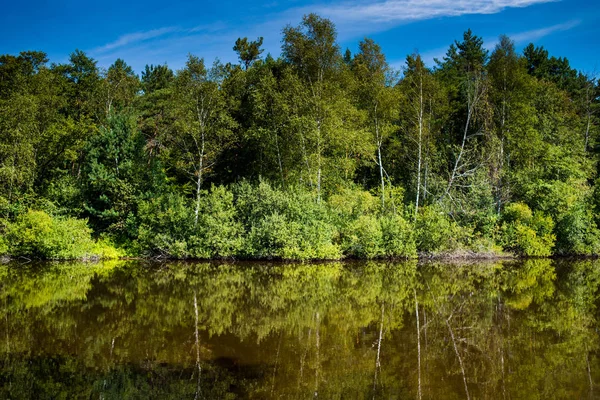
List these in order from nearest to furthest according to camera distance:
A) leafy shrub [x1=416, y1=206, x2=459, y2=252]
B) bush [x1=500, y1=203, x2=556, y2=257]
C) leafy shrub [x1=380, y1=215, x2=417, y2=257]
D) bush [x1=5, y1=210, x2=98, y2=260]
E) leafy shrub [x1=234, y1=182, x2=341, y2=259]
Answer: bush [x1=5, y1=210, x2=98, y2=260] → leafy shrub [x1=234, y1=182, x2=341, y2=259] → leafy shrub [x1=380, y1=215, x2=417, y2=257] → leafy shrub [x1=416, y1=206, x2=459, y2=252] → bush [x1=500, y1=203, x2=556, y2=257]

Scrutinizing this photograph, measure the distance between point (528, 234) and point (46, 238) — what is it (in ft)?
82.8

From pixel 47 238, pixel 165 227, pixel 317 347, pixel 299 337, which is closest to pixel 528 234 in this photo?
pixel 299 337

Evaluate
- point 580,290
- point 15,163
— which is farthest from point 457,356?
point 15,163

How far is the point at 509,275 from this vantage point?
18.8m

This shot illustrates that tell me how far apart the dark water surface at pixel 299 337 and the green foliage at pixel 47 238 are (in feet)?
13.5

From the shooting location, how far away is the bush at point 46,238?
72.8 feet

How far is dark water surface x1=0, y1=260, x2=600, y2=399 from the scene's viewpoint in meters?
7.30

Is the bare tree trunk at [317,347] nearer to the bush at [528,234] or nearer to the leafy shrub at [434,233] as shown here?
the leafy shrub at [434,233]

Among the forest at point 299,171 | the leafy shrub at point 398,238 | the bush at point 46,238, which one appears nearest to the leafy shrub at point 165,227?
the forest at point 299,171

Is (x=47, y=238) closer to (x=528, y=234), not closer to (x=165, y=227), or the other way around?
(x=165, y=227)

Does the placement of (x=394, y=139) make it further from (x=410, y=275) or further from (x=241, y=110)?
(x=410, y=275)

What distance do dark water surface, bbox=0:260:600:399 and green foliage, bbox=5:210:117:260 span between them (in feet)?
13.5

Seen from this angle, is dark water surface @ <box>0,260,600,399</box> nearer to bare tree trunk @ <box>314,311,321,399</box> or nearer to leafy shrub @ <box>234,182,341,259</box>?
bare tree trunk @ <box>314,311,321,399</box>

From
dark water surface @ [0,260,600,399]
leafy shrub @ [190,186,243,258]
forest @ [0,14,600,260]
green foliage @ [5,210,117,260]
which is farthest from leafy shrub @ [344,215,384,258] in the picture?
green foliage @ [5,210,117,260]
